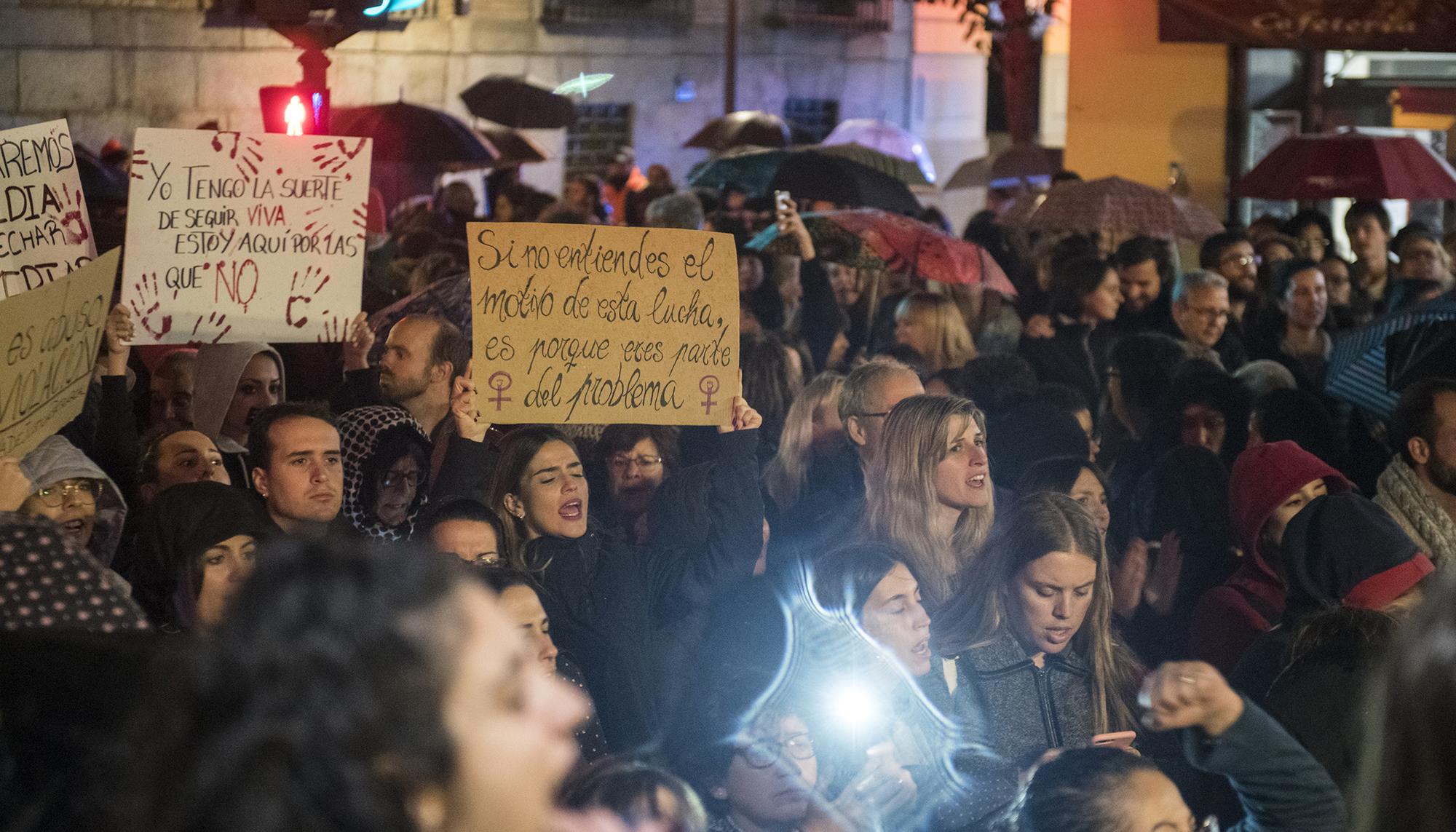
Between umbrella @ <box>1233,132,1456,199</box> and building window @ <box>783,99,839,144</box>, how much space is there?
15.2m

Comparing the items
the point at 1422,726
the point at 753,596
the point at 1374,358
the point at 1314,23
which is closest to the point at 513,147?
the point at 1314,23

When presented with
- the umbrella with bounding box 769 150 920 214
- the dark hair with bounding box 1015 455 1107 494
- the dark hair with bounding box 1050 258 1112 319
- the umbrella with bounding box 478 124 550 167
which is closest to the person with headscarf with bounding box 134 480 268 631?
the dark hair with bounding box 1015 455 1107 494

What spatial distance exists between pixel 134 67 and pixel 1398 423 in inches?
641

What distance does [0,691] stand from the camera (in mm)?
2072

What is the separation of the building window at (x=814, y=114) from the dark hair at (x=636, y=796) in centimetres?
2422

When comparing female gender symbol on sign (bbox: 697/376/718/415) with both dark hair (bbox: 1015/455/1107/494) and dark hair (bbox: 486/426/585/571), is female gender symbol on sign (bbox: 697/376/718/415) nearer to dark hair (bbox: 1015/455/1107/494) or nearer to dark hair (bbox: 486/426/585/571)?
dark hair (bbox: 486/426/585/571)

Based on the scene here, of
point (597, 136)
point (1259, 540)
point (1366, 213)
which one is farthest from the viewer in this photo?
point (597, 136)

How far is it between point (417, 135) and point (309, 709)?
1201 cm

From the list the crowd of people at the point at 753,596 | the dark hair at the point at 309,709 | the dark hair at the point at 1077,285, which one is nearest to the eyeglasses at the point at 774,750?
the crowd of people at the point at 753,596

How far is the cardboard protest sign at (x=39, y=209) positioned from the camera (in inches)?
197

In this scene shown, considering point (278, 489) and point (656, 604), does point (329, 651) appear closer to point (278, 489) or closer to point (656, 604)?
point (656, 604)

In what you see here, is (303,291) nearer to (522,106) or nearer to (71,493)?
(71,493)

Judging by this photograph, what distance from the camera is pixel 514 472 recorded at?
484 centimetres

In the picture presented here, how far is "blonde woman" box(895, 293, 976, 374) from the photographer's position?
737cm
